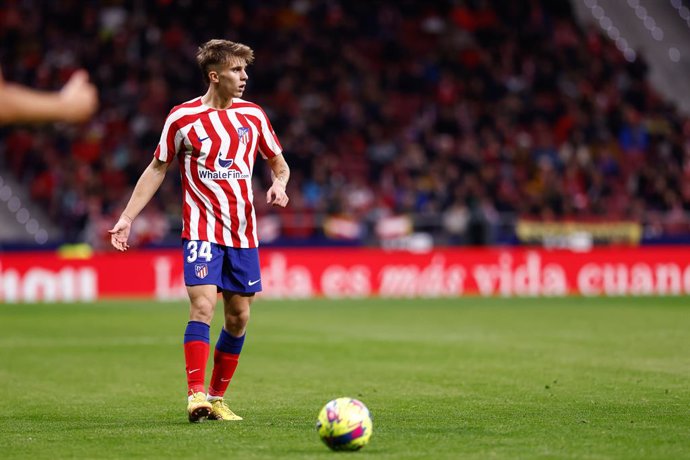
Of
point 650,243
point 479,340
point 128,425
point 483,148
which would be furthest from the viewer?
point 483,148

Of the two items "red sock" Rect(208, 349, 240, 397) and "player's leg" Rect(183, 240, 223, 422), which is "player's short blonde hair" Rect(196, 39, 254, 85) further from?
"red sock" Rect(208, 349, 240, 397)

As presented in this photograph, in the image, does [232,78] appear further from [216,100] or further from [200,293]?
[200,293]

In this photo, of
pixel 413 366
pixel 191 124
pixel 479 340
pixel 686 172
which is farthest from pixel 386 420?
pixel 686 172

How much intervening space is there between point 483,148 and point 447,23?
468cm

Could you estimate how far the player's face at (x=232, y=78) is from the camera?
7.81m

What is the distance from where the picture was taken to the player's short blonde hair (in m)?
7.83

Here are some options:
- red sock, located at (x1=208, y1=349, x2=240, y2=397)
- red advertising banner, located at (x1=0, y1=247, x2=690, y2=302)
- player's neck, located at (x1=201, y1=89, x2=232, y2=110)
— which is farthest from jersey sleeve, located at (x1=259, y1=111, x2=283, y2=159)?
red advertising banner, located at (x1=0, y1=247, x2=690, y2=302)

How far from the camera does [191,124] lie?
7.81 meters

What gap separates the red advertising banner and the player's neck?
608 inches

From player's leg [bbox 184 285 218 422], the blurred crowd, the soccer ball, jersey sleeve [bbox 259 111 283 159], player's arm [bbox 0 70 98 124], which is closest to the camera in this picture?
player's arm [bbox 0 70 98 124]

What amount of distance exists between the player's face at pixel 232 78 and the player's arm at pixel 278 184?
1.82 ft

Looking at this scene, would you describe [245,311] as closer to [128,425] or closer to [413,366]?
[128,425]

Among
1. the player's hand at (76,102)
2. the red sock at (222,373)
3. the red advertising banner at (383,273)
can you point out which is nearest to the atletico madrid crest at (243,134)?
the red sock at (222,373)

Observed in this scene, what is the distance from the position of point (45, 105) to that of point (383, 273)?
63.3 ft
